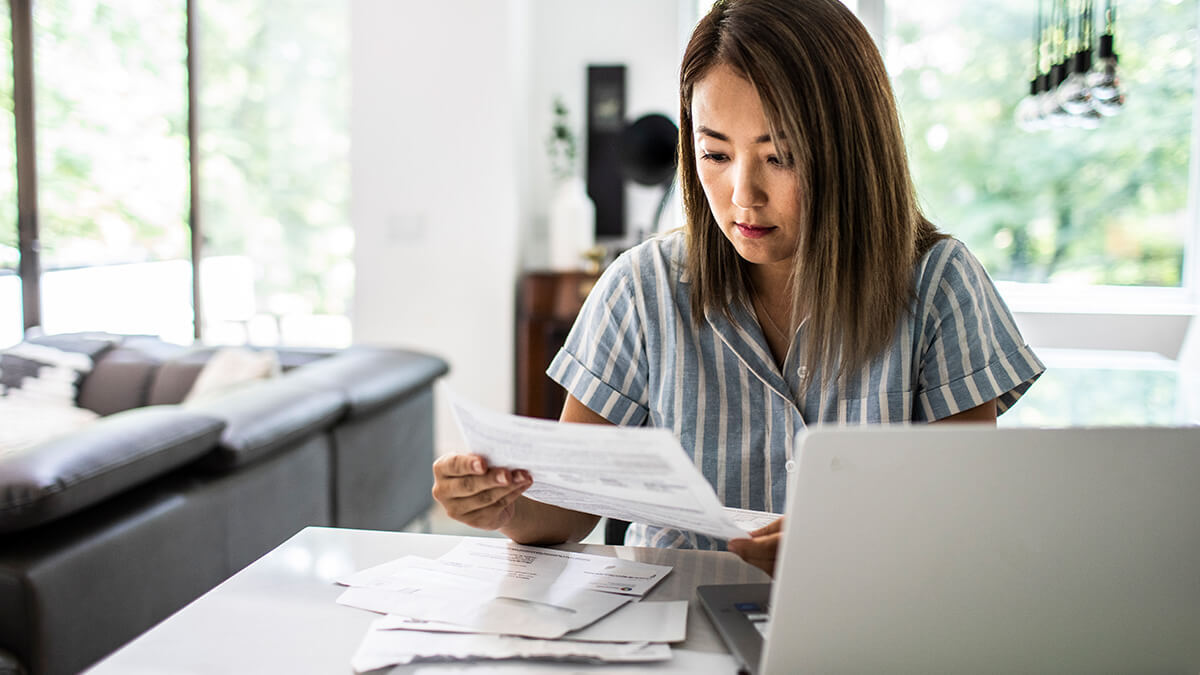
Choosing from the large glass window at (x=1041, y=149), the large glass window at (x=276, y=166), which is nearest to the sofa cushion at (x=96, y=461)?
the large glass window at (x=276, y=166)

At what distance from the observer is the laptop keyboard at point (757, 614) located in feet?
2.58

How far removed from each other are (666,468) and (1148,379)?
2.96m

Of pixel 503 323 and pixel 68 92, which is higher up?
pixel 68 92

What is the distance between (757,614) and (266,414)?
1478 mm

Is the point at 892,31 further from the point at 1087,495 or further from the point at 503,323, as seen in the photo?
the point at 1087,495

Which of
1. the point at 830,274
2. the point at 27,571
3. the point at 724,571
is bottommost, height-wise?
the point at 27,571

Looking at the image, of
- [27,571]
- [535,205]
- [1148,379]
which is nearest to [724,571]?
[27,571]

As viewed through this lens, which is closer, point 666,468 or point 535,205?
point 666,468

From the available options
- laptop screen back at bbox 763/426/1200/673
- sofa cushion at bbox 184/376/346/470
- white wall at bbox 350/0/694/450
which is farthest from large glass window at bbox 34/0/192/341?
laptop screen back at bbox 763/426/1200/673

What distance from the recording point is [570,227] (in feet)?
13.3

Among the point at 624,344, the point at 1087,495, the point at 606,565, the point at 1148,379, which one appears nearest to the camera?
the point at 1087,495

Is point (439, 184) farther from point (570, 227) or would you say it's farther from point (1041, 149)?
point (1041, 149)

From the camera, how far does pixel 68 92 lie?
4047 mm

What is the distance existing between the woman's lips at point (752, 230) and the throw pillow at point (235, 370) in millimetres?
1749
